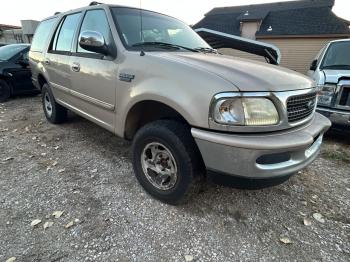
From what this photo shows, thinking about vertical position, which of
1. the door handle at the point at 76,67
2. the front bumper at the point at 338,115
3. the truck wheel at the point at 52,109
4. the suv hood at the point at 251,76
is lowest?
the truck wheel at the point at 52,109

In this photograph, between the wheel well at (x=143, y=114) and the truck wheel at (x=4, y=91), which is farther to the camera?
the truck wheel at (x=4, y=91)

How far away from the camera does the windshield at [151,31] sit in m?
2.84

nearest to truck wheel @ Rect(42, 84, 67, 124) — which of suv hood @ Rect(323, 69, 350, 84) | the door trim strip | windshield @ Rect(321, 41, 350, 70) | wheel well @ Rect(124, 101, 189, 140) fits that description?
the door trim strip

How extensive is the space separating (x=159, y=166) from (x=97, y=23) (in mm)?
1954

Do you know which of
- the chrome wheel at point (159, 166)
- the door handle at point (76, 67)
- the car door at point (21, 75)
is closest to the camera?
the chrome wheel at point (159, 166)

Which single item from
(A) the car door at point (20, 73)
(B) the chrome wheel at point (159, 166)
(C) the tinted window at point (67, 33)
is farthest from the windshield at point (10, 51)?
(B) the chrome wheel at point (159, 166)

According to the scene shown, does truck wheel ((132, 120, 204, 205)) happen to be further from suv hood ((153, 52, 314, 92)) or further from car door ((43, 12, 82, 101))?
car door ((43, 12, 82, 101))

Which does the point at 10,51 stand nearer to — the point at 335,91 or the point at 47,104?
the point at 47,104

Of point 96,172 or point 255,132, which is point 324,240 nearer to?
point 255,132

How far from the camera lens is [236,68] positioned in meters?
2.17

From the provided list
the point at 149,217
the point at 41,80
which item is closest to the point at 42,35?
the point at 41,80

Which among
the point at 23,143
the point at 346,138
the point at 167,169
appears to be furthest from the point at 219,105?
the point at 346,138

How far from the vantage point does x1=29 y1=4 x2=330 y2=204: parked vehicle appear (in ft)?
6.19

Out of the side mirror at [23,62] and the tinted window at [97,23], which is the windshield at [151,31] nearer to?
the tinted window at [97,23]
